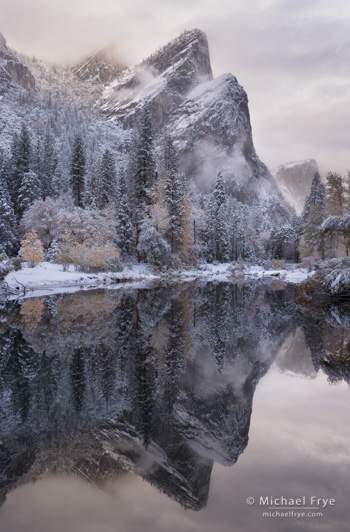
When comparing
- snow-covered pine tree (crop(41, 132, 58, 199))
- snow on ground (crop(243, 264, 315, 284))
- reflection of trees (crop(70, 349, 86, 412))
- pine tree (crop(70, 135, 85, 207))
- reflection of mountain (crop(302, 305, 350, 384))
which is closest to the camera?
reflection of trees (crop(70, 349, 86, 412))

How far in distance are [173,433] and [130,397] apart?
1458 millimetres

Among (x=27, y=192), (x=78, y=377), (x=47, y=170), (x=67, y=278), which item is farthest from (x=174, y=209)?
(x=78, y=377)

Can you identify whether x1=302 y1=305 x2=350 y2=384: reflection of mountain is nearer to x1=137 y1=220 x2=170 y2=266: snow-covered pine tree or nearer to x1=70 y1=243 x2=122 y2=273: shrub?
x1=70 y1=243 x2=122 y2=273: shrub

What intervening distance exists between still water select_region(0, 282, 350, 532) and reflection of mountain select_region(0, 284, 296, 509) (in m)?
0.03

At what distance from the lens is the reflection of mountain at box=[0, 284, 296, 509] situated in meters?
4.08

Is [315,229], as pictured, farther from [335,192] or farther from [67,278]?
[67,278]

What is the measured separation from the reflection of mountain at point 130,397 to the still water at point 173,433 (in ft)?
0.08

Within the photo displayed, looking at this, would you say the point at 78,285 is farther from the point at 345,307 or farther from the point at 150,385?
the point at 150,385

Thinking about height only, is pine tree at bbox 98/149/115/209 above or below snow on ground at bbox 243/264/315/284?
above

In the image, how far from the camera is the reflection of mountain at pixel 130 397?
161 inches

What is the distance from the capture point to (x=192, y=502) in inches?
135

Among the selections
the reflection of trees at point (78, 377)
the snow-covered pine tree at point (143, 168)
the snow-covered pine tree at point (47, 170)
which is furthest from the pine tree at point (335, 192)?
the snow-covered pine tree at point (47, 170)

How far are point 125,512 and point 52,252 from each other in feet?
118

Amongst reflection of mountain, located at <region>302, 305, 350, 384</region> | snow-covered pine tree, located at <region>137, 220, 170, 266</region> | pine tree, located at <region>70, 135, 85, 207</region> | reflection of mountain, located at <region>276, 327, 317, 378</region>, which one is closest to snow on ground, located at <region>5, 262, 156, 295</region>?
snow-covered pine tree, located at <region>137, 220, 170, 266</region>
